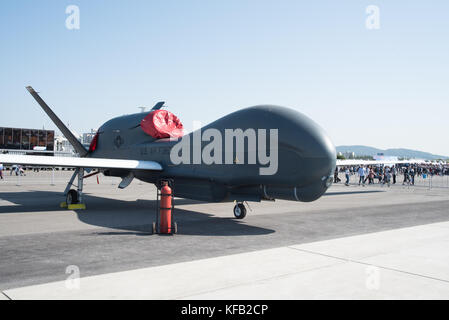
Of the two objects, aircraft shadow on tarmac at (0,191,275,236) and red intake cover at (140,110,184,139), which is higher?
red intake cover at (140,110,184,139)

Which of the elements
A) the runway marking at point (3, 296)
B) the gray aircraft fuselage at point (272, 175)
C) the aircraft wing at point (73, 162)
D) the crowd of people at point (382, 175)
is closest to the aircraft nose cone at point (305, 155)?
the gray aircraft fuselage at point (272, 175)

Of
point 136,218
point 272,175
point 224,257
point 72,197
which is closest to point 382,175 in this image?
point 272,175

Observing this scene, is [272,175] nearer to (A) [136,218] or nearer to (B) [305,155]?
(B) [305,155]

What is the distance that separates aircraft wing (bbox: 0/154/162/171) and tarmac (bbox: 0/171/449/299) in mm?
1770

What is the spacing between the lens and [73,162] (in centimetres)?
1335

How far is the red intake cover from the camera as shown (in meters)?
15.7

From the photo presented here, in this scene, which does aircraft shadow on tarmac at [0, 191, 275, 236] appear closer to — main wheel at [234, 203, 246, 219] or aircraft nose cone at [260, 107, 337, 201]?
main wheel at [234, 203, 246, 219]

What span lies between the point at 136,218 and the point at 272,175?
16.0 ft

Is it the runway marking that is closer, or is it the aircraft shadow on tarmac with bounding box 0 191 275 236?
the runway marking

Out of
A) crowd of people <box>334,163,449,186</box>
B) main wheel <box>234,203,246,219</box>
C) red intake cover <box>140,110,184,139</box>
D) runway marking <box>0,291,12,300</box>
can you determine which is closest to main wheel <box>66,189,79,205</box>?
red intake cover <box>140,110,184,139</box>

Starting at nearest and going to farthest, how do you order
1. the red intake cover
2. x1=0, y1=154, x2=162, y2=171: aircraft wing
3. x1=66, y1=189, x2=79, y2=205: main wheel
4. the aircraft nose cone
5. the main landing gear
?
the aircraft nose cone, x1=0, y1=154, x2=162, y2=171: aircraft wing, the main landing gear, x1=66, y1=189, x2=79, y2=205: main wheel, the red intake cover
